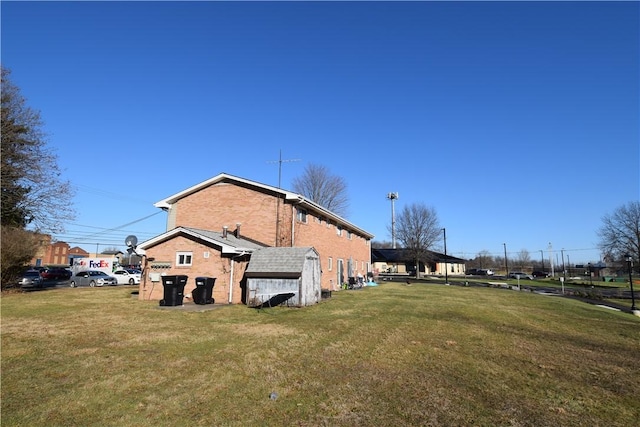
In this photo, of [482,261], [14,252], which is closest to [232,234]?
[14,252]

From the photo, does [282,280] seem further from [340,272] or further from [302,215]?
[340,272]

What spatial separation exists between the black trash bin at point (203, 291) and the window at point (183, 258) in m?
1.92

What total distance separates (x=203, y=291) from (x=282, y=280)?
145 inches

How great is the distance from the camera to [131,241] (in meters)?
19.4

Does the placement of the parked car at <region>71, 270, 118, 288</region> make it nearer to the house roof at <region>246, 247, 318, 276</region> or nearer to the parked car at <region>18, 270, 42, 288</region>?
the parked car at <region>18, 270, 42, 288</region>

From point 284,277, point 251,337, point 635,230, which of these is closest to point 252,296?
point 284,277

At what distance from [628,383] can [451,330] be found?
4606 millimetres

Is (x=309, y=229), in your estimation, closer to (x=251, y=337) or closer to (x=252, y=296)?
(x=252, y=296)

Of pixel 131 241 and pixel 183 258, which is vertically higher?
pixel 131 241

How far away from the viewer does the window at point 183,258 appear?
57.7 feet

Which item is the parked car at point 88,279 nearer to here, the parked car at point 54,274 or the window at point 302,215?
the parked car at point 54,274

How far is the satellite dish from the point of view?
1912cm

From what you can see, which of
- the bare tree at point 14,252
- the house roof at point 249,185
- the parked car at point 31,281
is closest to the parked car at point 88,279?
the parked car at point 31,281

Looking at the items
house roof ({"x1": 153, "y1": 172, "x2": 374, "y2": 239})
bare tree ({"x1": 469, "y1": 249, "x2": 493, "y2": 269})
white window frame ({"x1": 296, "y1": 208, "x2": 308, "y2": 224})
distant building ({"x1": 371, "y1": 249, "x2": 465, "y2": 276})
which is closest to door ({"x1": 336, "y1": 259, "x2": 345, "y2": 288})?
house roof ({"x1": 153, "y1": 172, "x2": 374, "y2": 239})
